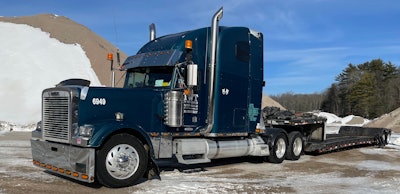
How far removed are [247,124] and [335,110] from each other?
3200 inches

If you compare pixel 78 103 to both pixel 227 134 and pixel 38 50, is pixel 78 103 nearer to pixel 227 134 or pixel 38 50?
pixel 227 134

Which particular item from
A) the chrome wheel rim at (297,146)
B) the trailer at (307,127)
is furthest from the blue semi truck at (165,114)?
the trailer at (307,127)

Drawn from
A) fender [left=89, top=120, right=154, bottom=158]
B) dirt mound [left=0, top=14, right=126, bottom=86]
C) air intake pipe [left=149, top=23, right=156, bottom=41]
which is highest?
dirt mound [left=0, top=14, right=126, bottom=86]

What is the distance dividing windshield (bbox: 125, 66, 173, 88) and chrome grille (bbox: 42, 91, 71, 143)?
7.05 ft

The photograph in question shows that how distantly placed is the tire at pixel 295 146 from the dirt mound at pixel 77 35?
3204 centimetres

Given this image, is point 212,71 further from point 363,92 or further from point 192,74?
point 363,92

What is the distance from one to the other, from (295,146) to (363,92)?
66.8m

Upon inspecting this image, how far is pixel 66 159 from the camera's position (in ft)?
25.3

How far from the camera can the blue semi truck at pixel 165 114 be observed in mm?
7746

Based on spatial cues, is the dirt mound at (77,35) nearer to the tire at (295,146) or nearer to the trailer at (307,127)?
the trailer at (307,127)

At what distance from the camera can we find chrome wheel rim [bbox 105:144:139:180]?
7695 mm

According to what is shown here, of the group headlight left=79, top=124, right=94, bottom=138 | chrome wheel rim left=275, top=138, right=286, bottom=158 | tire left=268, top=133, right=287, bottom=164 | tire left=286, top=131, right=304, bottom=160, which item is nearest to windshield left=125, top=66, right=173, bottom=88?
headlight left=79, top=124, right=94, bottom=138

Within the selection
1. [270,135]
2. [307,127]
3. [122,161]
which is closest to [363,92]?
[307,127]

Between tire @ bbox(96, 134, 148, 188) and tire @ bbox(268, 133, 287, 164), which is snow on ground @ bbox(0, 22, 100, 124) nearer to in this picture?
tire @ bbox(268, 133, 287, 164)
